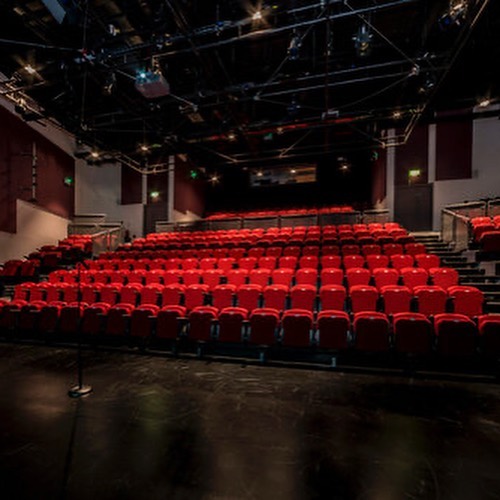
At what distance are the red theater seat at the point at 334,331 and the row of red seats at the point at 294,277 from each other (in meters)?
1.14

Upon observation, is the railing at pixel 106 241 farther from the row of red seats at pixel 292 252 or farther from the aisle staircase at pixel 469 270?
the aisle staircase at pixel 469 270

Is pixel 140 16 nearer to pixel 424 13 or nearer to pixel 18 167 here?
pixel 424 13

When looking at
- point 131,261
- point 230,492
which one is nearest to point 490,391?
point 230,492

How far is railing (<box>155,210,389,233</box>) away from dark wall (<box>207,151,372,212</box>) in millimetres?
3995

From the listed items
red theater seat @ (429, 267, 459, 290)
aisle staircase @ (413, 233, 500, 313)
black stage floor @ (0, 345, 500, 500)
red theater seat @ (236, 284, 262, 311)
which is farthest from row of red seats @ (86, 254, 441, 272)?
black stage floor @ (0, 345, 500, 500)

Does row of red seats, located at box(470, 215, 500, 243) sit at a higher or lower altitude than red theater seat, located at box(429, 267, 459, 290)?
higher

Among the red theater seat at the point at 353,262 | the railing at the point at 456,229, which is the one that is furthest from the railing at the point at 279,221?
the red theater seat at the point at 353,262

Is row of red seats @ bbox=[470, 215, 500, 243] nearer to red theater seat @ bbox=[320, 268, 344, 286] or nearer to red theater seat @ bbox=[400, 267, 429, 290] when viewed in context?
red theater seat @ bbox=[400, 267, 429, 290]

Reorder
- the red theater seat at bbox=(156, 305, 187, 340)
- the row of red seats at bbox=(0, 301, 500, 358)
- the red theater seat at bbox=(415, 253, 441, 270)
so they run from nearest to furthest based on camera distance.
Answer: the row of red seats at bbox=(0, 301, 500, 358) → the red theater seat at bbox=(156, 305, 187, 340) → the red theater seat at bbox=(415, 253, 441, 270)

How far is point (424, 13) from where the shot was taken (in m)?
5.00

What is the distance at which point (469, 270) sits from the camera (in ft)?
15.2

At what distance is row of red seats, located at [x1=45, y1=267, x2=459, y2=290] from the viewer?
156 inches

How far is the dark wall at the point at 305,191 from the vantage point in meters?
12.4

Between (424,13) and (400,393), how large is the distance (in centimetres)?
588
